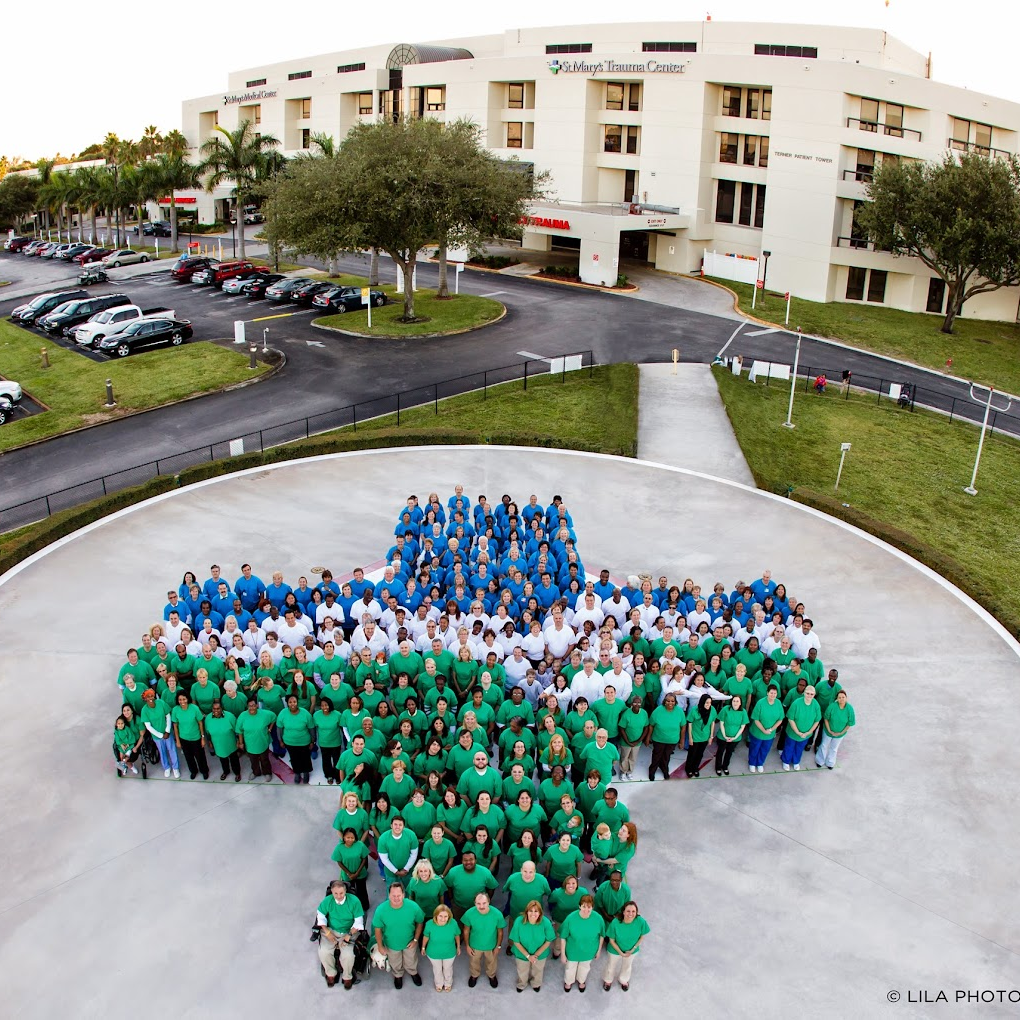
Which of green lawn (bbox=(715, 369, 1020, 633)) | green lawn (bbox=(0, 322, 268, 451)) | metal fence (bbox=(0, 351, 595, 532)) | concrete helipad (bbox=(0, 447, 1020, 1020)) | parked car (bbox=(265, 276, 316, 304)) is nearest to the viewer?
concrete helipad (bbox=(0, 447, 1020, 1020))

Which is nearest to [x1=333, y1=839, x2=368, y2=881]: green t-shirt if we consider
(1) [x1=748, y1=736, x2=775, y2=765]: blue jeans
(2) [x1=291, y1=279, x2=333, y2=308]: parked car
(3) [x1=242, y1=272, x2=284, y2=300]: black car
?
(1) [x1=748, y1=736, x2=775, y2=765]: blue jeans

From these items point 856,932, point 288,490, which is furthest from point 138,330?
point 856,932

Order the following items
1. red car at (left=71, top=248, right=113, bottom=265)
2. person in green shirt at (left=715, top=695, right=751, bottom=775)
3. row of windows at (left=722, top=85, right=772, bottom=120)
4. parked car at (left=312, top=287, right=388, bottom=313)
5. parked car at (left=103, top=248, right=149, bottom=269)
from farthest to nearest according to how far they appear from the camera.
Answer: red car at (left=71, top=248, right=113, bottom=265) < parked car at (left=103, top=248, right=149, bottom=269) < row of windows at (left=722, top=85, right=772, bottom=120) < parked car at (left=312, top=287, right=388, bottom=313) < person in green shirt at (left=715, top=695, right=751, bottom=775)

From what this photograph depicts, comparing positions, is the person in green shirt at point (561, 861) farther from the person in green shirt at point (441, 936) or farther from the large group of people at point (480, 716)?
the person in green shirt at point (441, 936)

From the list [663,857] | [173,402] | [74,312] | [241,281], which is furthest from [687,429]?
[241,281]

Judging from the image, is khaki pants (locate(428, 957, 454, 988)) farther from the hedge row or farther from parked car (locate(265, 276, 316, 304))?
parked car (locate(265, 276, 316, 304))

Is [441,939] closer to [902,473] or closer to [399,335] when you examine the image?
[902,473]

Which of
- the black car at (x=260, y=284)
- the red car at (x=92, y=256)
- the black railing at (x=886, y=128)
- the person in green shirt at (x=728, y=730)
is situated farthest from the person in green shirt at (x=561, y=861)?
the red car at (x=92, y=256)

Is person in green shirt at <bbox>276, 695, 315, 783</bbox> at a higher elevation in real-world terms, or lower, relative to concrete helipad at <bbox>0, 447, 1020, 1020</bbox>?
higher
